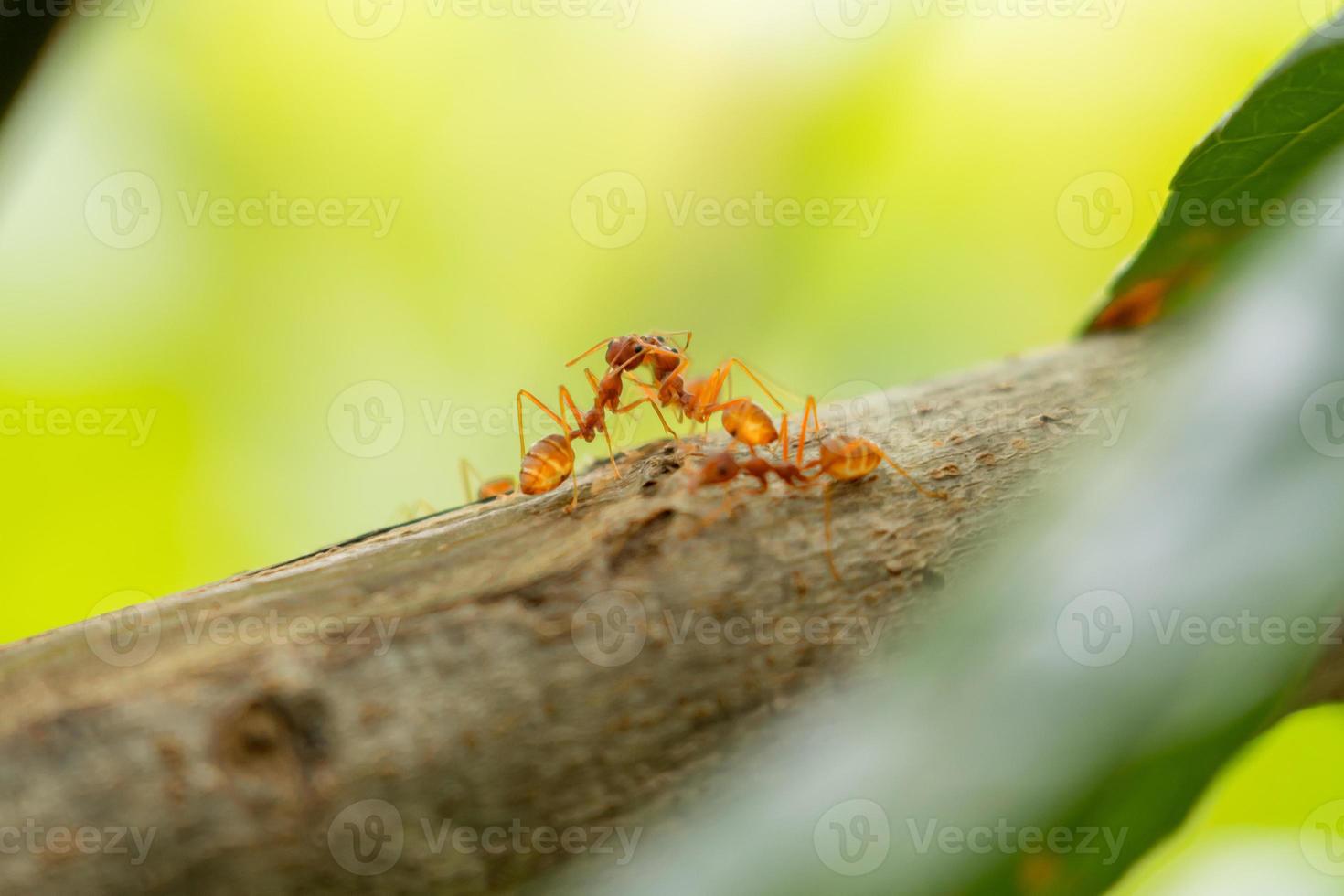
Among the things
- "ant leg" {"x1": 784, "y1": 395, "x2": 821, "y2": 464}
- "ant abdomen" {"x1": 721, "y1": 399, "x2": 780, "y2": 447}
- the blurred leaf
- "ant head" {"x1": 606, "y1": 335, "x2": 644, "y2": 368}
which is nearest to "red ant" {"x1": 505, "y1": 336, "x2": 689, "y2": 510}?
"ant head" {"x1": 606, "y1": 335, "x2": 644, "y2": 368}

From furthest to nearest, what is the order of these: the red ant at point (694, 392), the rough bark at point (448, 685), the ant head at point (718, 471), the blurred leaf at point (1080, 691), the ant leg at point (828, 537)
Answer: the red ant at point (694, 392) < the ant head at point (718, 471) < the ant leg at point (828, 537) < the rough bark at point (448, 685) < the blurred leaf at point (1080, 691)

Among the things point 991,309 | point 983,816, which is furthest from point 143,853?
point 991,309

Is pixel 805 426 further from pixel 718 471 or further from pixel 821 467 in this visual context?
pixel 718 471

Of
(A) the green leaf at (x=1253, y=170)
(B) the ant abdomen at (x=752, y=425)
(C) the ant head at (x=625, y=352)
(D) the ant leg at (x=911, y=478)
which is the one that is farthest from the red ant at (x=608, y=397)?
(A) the green leaf at (x=1253, y=170)

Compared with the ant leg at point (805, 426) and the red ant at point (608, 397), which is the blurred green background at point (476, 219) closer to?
the red ant at point (608, 397)

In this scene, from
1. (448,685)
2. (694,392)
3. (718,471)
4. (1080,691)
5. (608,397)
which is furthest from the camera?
(608,397)

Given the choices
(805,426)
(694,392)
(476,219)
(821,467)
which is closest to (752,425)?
(805,426)

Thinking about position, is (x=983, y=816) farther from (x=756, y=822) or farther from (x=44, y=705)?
(x=44, y=705)
